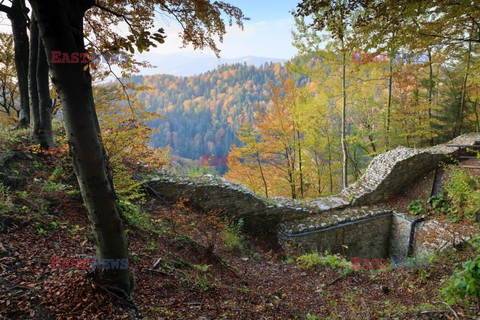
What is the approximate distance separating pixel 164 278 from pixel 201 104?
185ft

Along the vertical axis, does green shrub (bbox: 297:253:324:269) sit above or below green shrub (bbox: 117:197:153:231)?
below

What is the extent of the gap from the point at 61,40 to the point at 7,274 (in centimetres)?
Result: 198

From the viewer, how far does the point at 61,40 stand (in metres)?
1.60

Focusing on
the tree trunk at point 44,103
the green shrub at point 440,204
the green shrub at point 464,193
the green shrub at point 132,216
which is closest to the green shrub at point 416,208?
the green shrub at point 440,204

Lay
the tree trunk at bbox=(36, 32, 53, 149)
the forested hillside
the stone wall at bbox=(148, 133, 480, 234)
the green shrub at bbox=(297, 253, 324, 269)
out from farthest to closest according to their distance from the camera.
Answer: the forested hillside < the stone wall at bbox=(148, 133, 480, 234) < the green shrub at bbox=(297, 253, 324, 269) < the tree trunk at bbox=(36, 32, 53, 149)

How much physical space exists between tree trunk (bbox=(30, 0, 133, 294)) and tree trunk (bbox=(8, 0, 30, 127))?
5037 mm

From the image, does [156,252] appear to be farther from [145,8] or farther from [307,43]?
[307,43]

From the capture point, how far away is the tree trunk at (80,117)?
1576mm

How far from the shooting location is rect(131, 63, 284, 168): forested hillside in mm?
55625

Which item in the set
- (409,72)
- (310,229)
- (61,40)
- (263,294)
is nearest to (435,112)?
(409,72)

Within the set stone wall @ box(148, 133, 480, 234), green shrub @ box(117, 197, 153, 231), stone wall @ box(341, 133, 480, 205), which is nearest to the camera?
green shrub @ box(117, 197, 153, 231)

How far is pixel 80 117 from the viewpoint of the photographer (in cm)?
169

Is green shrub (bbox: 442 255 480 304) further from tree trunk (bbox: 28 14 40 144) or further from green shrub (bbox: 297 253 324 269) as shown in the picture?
tree trunk (bbox: 28 14 40 144)

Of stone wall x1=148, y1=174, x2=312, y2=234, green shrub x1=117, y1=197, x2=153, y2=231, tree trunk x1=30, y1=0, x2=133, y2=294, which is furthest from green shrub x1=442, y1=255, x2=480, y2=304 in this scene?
stone wall x1=148, y1=174, x2=312, y2=234
